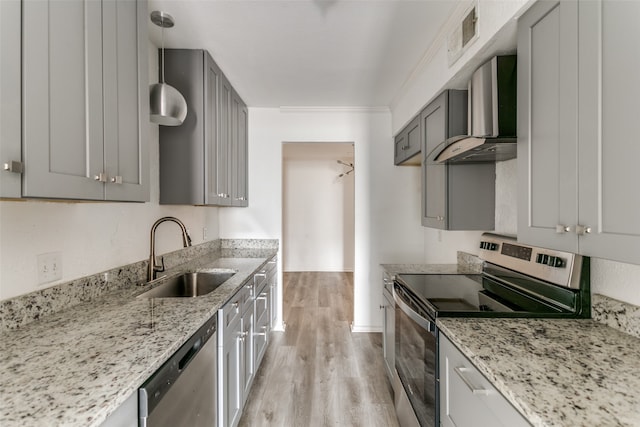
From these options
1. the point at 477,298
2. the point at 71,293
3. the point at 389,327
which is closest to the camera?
the point at 71,293

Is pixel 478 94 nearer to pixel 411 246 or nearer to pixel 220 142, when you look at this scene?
pixel 220 142

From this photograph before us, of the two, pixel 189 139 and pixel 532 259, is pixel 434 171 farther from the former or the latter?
pixel 189 139

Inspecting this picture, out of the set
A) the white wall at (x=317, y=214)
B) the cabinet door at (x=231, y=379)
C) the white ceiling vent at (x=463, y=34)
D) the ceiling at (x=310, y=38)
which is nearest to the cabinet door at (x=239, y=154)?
the ceiling at (x=310, y=38)

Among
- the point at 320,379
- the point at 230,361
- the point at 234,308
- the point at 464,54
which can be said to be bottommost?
the point at 320,379

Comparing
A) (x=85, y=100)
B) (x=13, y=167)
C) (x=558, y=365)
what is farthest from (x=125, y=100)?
(x=558, y=365)

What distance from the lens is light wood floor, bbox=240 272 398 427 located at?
6.69 feet

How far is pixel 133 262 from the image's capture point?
1868 millimetres

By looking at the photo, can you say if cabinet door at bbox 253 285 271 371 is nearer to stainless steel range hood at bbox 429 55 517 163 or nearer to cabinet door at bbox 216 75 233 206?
cabinet door at bbox 216 75 233 206

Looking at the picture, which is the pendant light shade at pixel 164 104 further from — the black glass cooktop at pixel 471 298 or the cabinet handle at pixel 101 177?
the black glass cooktop at pixel 471 298

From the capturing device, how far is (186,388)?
1.14 metres

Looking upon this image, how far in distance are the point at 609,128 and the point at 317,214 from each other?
5689mm

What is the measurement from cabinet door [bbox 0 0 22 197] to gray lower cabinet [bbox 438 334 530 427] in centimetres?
141

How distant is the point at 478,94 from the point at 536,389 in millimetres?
1341

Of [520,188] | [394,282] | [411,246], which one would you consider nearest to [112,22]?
[520,188]
